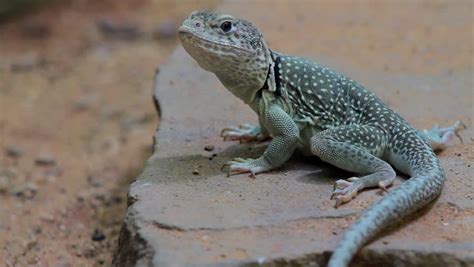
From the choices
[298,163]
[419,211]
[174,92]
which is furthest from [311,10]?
[419,211]

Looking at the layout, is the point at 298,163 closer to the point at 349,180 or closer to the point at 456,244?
the point at 349,180

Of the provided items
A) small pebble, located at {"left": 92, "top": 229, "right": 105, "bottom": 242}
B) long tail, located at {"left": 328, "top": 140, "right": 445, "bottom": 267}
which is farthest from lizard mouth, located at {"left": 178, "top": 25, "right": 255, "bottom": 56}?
small pebble, located at {"left": 92, "top": 229, "right": 105, "bottom": 242}

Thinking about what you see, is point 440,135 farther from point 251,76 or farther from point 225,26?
point 225,26

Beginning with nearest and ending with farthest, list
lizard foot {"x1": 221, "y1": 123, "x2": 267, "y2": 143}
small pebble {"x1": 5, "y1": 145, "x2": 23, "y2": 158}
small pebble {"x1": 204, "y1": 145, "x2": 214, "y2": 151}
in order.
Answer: small pebble {"x1": 204, "y1": 145, "x2": 214, "y2": 151}, lizard foot {"x1": 221, "y1": 123, "x2": 267, "y2": 143}, small pebble {"x1": 5, "y1": 145, "x2": 23, "y2": 158}

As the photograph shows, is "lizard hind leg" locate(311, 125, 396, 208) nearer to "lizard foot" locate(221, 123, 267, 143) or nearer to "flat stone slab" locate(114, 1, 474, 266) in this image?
"flat stone slab" locate(114, 1, 474, 266)

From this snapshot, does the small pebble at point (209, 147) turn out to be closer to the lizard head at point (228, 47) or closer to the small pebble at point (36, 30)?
the lizard head at point (228, 47)
